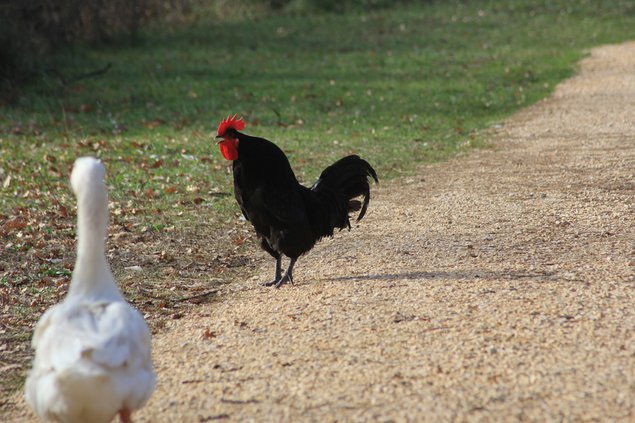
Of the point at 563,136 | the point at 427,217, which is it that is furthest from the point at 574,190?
the point at 563,136

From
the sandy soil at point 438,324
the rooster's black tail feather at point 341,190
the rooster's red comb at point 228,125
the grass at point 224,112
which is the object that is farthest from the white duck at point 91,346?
the rooster's black tail feather at point 341,190

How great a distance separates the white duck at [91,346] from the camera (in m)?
4.07

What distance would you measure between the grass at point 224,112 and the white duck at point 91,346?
167 centimetres

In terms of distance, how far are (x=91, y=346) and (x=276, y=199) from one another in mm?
3264

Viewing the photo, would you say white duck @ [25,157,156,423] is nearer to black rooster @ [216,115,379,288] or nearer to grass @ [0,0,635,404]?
grass @ [0,0,635,404]

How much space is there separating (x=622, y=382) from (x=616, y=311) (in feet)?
3.90

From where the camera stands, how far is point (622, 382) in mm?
4863

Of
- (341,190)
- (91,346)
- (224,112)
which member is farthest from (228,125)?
(224,112)

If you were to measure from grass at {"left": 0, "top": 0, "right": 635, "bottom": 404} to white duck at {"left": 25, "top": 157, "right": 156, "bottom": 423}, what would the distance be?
5.48 feet

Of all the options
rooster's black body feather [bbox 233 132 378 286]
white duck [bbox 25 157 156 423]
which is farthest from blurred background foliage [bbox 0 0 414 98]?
white duck [bbox 25 157 156 423]

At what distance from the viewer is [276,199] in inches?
283

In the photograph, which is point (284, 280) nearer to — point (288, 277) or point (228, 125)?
point (288, 277)

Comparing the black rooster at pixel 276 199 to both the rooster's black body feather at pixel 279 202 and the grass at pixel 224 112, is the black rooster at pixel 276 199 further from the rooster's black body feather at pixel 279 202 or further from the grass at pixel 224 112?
the grass at pixel 224 112

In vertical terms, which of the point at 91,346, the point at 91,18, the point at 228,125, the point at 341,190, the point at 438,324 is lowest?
the point at 438,324
